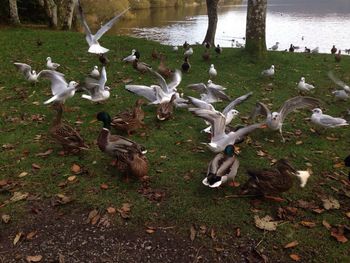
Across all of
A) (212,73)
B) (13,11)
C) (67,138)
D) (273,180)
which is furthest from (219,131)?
(13,11)

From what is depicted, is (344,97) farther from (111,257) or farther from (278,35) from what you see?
(278,35)

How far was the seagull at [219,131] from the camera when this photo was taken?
6359 mm

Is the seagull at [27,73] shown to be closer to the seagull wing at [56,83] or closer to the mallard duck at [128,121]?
the seagull wing at [56,83]

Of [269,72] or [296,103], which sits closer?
[296,103]

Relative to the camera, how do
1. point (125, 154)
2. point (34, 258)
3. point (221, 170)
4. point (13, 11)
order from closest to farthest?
point (34, 258)
point (221, 170)
point (125, 154)
point (13, 11)

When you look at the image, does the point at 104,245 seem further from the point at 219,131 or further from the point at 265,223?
the point at 219,131

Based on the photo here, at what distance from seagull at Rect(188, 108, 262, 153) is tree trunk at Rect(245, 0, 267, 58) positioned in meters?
6.72

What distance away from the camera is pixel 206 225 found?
4.99 metres

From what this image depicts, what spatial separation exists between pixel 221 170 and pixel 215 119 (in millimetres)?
1377

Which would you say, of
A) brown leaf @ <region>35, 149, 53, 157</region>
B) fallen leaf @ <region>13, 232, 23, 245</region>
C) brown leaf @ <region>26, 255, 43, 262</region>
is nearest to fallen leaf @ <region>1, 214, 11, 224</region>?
fallen leaf @ <region>13, 232, 23, 245</region>

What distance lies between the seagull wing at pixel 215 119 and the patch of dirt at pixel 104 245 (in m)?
2.28

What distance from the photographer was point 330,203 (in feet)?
Answer: 17.8

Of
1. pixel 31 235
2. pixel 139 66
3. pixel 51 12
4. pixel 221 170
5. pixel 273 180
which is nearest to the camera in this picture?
pixel 31 235

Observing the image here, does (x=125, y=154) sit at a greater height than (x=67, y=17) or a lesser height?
lesser
